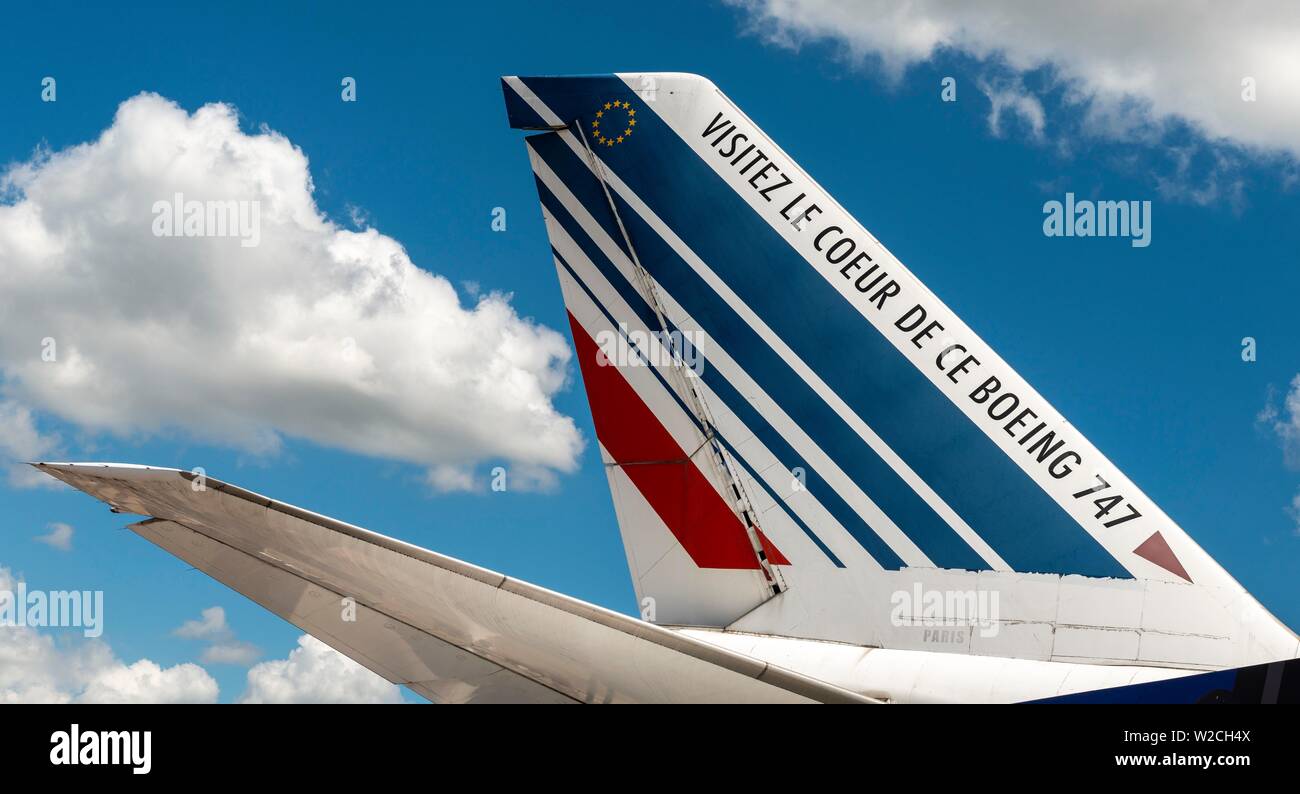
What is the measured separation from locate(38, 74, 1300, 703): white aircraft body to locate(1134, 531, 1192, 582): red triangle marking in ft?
0.07

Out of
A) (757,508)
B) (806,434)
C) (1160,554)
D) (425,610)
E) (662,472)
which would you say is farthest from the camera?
(662,472)

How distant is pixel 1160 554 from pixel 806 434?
9.11 feet

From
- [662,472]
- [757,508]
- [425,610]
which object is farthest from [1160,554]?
[425,610]

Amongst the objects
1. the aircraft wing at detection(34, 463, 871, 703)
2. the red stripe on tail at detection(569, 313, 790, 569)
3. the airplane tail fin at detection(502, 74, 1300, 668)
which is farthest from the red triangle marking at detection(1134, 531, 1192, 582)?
the aircraft wing at detection(34, 463, 871, 703)

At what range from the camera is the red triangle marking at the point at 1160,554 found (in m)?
7.33

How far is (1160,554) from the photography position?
7.38 metres

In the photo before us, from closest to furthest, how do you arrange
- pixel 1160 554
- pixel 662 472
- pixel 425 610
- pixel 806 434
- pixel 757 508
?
pixel 425 610 → pixel 1160 554 → pixel 806 434 → pixel 757 508 → pixel 662 472

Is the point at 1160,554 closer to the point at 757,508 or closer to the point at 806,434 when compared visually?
the point at 806,434

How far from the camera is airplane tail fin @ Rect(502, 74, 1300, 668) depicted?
24.2ft

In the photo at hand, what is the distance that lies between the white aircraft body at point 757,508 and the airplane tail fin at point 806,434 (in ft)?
0.07

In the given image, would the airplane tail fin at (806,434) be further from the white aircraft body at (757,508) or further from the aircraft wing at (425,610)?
the aircraft wing at (425,610)
